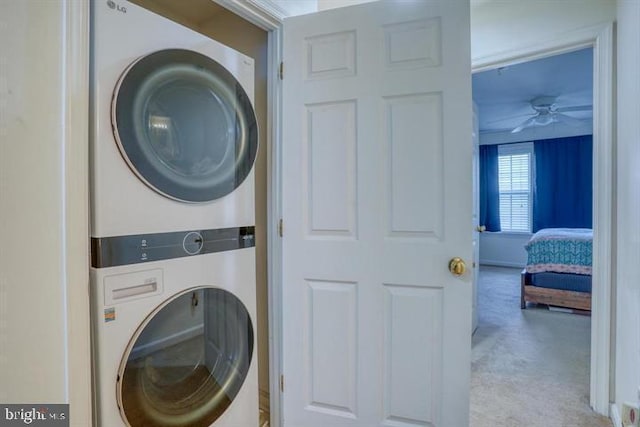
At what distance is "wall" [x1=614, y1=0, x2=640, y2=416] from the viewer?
1.32 meters

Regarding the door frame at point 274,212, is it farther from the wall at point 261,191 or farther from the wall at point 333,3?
the wall at point 333,3

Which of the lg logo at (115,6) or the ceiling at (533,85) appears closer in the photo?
the lg logo at (115,6)

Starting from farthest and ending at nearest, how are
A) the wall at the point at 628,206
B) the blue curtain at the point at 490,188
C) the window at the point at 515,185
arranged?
the blue curtain at the point at 490,188
the window at the point at 515,185
the wall at the point at 628,206

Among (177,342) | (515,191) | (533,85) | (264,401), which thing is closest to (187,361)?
(177,342)

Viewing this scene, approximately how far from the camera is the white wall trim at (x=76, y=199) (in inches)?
34.2

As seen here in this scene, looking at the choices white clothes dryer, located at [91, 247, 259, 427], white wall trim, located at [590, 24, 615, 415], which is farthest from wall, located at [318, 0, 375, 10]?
white clothes dryer, located at [91, 247, 259, 427]

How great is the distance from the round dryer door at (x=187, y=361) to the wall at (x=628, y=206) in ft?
5.07

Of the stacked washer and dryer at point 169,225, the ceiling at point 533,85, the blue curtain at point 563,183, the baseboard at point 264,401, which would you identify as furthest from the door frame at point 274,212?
the blue curtain at point 563,183

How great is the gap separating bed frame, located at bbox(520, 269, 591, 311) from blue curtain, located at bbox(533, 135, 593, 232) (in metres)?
2.36

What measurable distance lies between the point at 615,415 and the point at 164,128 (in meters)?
2.46

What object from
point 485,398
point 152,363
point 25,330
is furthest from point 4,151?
point 485,398

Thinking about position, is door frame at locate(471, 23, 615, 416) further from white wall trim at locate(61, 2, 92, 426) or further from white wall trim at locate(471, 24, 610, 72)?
white wall trim at locate(61, 2, 92, 426)

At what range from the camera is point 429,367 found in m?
1.40

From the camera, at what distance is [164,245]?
1037mm
